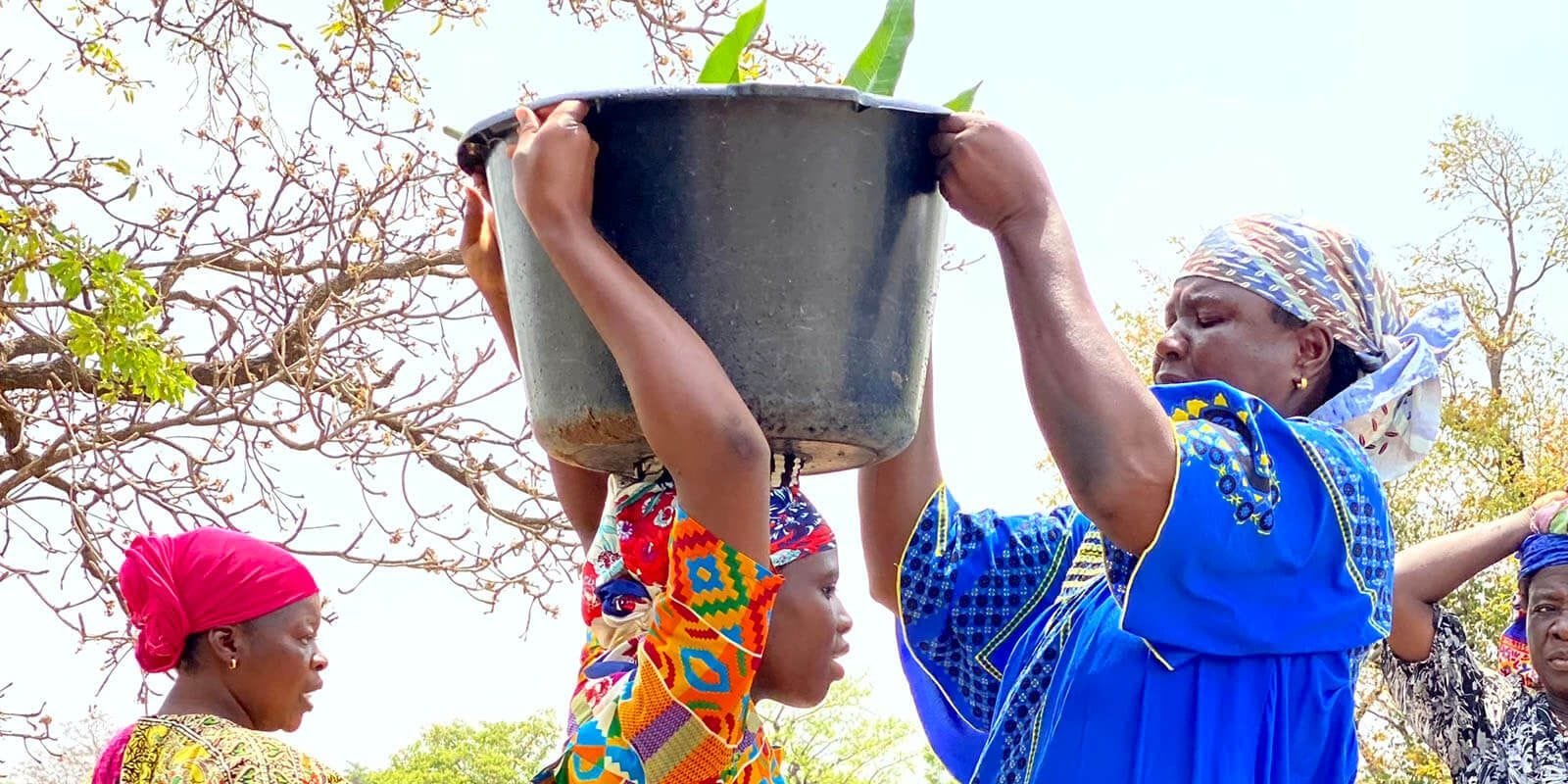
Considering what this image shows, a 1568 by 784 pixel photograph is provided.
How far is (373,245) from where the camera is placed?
6574mm

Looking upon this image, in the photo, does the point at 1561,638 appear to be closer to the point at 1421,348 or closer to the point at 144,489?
the point at 1421,348

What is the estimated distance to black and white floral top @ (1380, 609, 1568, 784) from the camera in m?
4.23

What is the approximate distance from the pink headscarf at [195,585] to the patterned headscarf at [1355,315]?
2.04 meters

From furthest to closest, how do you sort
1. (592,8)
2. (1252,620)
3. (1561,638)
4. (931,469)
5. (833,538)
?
(592,8) → (1561,638) → (931,469) → (833,538) → (1252,620)

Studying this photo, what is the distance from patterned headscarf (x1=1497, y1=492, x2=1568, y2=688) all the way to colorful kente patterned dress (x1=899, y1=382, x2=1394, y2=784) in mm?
1983

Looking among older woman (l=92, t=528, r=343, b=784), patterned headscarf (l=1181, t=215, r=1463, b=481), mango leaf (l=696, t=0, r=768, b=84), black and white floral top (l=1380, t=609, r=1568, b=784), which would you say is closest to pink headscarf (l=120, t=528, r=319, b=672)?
older woman (l=92, t=528, r=343, b=784)

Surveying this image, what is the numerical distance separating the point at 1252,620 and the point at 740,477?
71 centimetres

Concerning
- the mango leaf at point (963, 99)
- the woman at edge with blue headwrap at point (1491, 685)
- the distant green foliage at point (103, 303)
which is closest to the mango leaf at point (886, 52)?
the mango leaf at point (963, 99)

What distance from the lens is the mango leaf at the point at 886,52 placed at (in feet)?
7.46

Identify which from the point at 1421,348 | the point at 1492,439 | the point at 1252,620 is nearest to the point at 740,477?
the point at 1252,620

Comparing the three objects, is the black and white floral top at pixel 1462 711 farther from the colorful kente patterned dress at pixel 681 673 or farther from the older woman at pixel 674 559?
the colorful kente patterned dress at pixel 681 673

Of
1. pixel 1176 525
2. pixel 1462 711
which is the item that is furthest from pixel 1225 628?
pixel 1462 711

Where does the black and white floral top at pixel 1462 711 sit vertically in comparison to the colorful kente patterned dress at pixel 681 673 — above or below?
below

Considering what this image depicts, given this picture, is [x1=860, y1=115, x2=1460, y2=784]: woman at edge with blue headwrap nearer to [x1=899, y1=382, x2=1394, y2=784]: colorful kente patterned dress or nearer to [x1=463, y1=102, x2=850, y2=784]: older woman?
[x1=899, y1=382, x2=1394, y2=784]: colorful kente patterned dress
